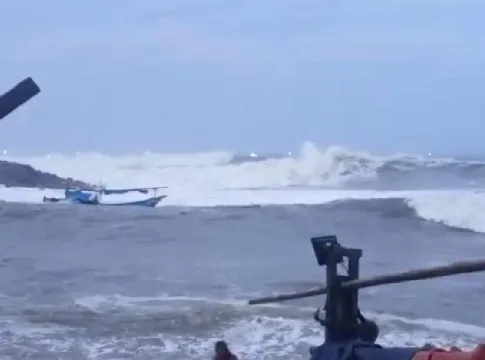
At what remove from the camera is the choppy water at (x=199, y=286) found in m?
10.2

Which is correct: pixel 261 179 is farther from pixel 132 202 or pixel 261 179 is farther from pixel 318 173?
pixel 132 202

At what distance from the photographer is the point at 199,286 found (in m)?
14.0

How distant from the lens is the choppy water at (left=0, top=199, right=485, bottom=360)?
1016 cm

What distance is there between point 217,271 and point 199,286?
1.58 m

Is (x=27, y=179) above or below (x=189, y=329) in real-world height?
above

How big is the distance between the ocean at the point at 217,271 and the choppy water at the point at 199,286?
0.03 meters

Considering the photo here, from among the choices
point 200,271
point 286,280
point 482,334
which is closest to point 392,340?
point 482,334

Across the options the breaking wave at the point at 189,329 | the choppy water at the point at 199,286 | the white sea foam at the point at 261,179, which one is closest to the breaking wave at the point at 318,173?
the white sea foam at the point at 261,179

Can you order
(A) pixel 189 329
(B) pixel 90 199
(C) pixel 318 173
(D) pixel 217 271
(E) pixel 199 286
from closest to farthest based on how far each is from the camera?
1. (A) pixel 189 329
2. (E) pixel 199 286
3. (D) pixel 217 271
4. (B) pixel 90 199
5. (C) pixel 318 173

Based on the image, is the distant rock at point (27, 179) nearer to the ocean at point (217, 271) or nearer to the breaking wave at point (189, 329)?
the ocean at point (217, 271)

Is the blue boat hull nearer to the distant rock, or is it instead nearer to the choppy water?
the choppy water

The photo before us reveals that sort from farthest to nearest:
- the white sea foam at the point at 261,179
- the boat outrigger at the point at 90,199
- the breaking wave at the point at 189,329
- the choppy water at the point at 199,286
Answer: the boat outrigger at the point at 90,199 → the white sea foam at the point at 261,179 → the choppy water at the point at 199,286 → the breaking wave at the point at 189,329

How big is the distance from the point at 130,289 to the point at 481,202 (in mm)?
15327

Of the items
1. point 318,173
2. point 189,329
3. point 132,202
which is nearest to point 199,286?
point 189,329
